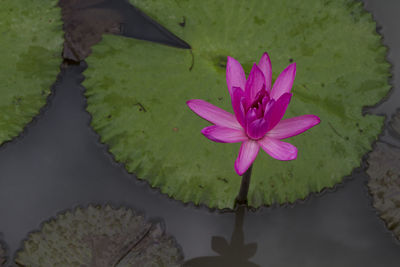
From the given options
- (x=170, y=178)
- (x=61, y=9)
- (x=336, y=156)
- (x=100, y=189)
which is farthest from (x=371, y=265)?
(x=61, y=9)

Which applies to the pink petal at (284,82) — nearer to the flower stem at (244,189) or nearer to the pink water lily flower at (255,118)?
the pink water lily flower at (255,118)

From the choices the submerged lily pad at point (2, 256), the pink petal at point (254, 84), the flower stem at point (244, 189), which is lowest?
the submerged lily pad at point (2, 256)

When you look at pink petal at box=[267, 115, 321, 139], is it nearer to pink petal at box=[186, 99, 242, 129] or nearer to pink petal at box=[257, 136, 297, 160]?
pink petal at box=[257, 136, 297, 160]

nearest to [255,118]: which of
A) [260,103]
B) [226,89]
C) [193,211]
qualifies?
[260,103]

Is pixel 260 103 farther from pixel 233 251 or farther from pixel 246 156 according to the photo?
pixel 233 251

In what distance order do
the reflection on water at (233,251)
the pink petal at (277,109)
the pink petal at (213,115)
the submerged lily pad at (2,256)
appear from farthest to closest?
1. the reflection on water at (233,251)
2. the submerged lily pad at (2,256)
3. the pink petal at (213,115)
4. the pink petal at (277,109)

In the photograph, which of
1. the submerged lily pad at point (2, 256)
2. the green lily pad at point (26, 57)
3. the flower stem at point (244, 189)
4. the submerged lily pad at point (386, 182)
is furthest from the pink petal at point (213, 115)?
the submerged lily pad at point (2, 256)
